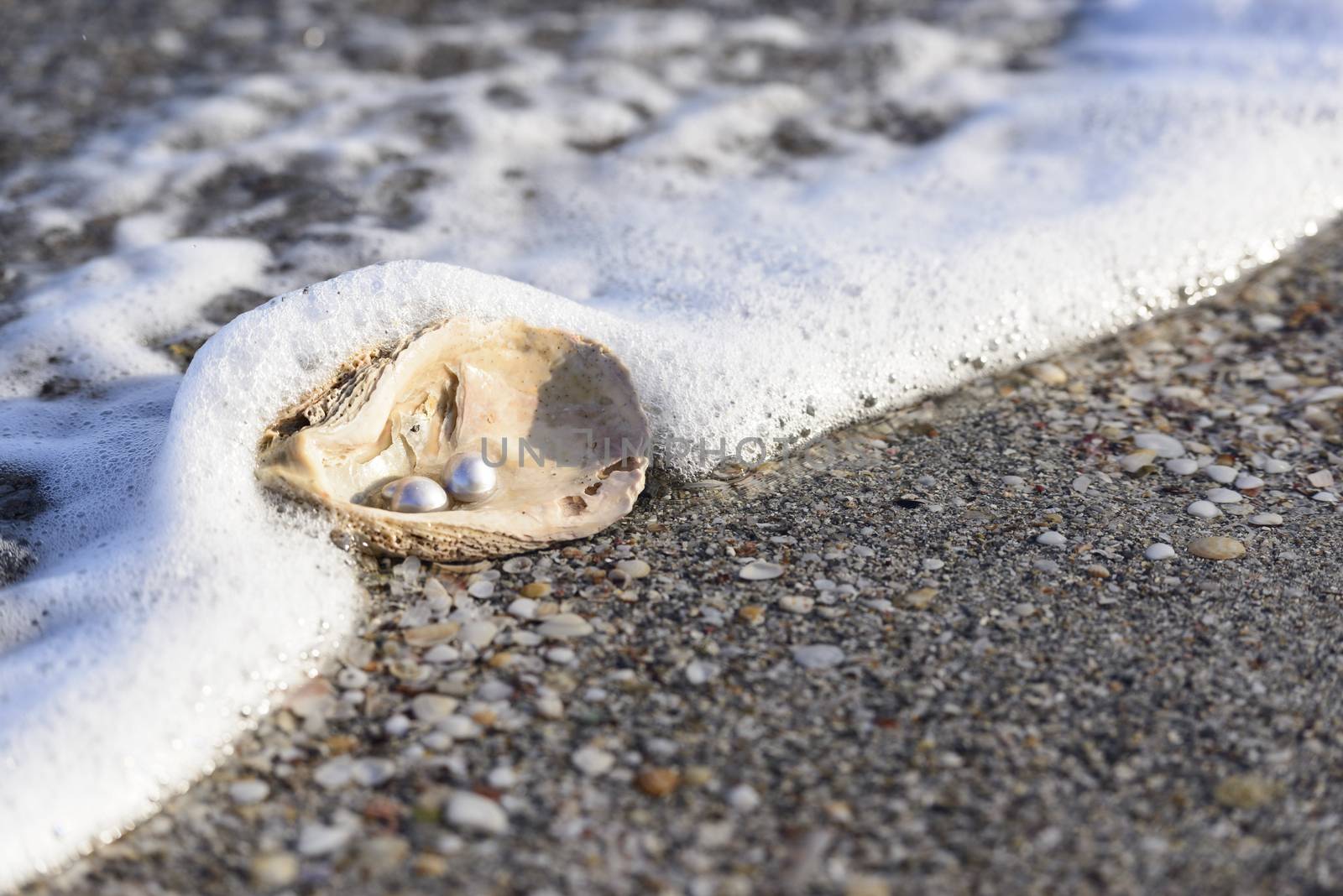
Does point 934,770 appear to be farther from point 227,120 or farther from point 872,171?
point 227,120

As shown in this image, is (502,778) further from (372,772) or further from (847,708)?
(847,708)

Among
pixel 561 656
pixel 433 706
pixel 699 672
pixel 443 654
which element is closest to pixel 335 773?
pixel 433 706

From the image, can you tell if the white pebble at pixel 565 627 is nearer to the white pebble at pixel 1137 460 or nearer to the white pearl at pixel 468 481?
the white pearl at pixel 468 481

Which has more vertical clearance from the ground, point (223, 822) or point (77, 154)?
point (77, 154)

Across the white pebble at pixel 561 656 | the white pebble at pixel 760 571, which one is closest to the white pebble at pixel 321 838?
the white pebble at pixel 561 656

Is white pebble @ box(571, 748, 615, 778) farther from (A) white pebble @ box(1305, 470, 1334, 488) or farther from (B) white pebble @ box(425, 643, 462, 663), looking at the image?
(A) white pebble @ box(1305, 470, 1334, 488)

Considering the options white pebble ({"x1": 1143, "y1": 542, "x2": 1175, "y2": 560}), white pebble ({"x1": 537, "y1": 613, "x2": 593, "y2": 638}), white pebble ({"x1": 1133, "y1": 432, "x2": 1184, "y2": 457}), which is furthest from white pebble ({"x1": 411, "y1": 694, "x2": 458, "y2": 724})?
white pebble ({"x1": 1133, "y1": 432, "x2": 1184, "y2": 457})

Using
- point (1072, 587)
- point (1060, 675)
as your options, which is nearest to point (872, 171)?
point (1072, 587)
